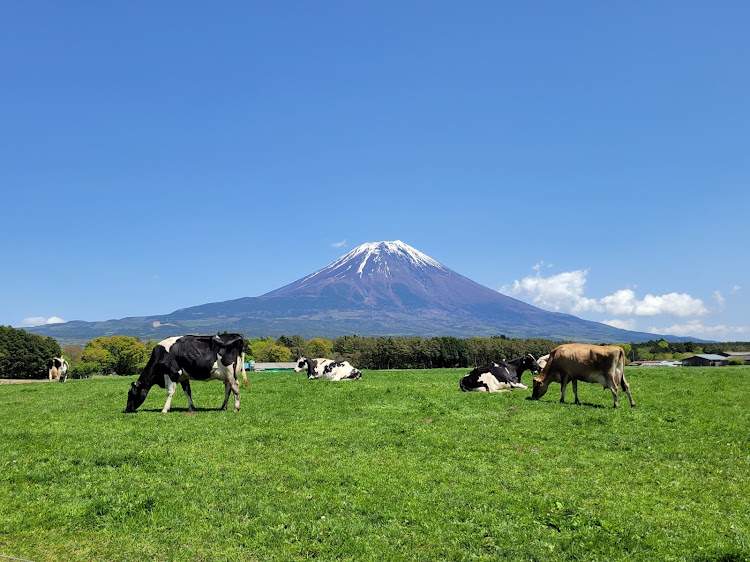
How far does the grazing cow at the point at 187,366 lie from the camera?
53.7 feet

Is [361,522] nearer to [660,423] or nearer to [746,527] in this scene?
[746,527]

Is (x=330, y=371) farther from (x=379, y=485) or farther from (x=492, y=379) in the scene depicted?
(x=379, y=485)

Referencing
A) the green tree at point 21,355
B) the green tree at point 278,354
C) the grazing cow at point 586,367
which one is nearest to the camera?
the grazing cow at point 586,367

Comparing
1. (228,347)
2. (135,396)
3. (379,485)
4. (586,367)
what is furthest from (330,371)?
(379,485)

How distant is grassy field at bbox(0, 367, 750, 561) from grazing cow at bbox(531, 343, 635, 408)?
1.40 m

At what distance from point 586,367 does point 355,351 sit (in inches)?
4112

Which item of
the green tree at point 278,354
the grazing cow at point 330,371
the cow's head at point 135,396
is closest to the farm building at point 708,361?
the grazing cow at point 330,371

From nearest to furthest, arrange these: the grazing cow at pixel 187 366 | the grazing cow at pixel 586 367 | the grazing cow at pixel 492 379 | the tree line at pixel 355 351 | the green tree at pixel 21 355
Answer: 1. the grazing cow at pixel 187 366
2. the grazing cow at pixel 586 367
3. the grazing cow at pixel 492 379
4. the green tree at pixel 21 355
5. the tree line at pixel 355 351

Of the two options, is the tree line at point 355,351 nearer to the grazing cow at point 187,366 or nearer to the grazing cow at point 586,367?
the grazing cow at point 187,366

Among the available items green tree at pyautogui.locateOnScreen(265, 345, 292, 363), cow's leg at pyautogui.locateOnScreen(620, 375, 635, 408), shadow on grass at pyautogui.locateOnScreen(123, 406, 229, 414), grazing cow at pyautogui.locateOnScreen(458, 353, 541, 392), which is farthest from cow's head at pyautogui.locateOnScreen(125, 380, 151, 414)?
green tree at pyautogui.locateOnScreen(265, 345, 292, 363)

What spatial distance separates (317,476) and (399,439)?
10.6 ft

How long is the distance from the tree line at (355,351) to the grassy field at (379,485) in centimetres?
6757

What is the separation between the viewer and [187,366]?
16406 millimetres

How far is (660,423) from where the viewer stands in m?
13.2
